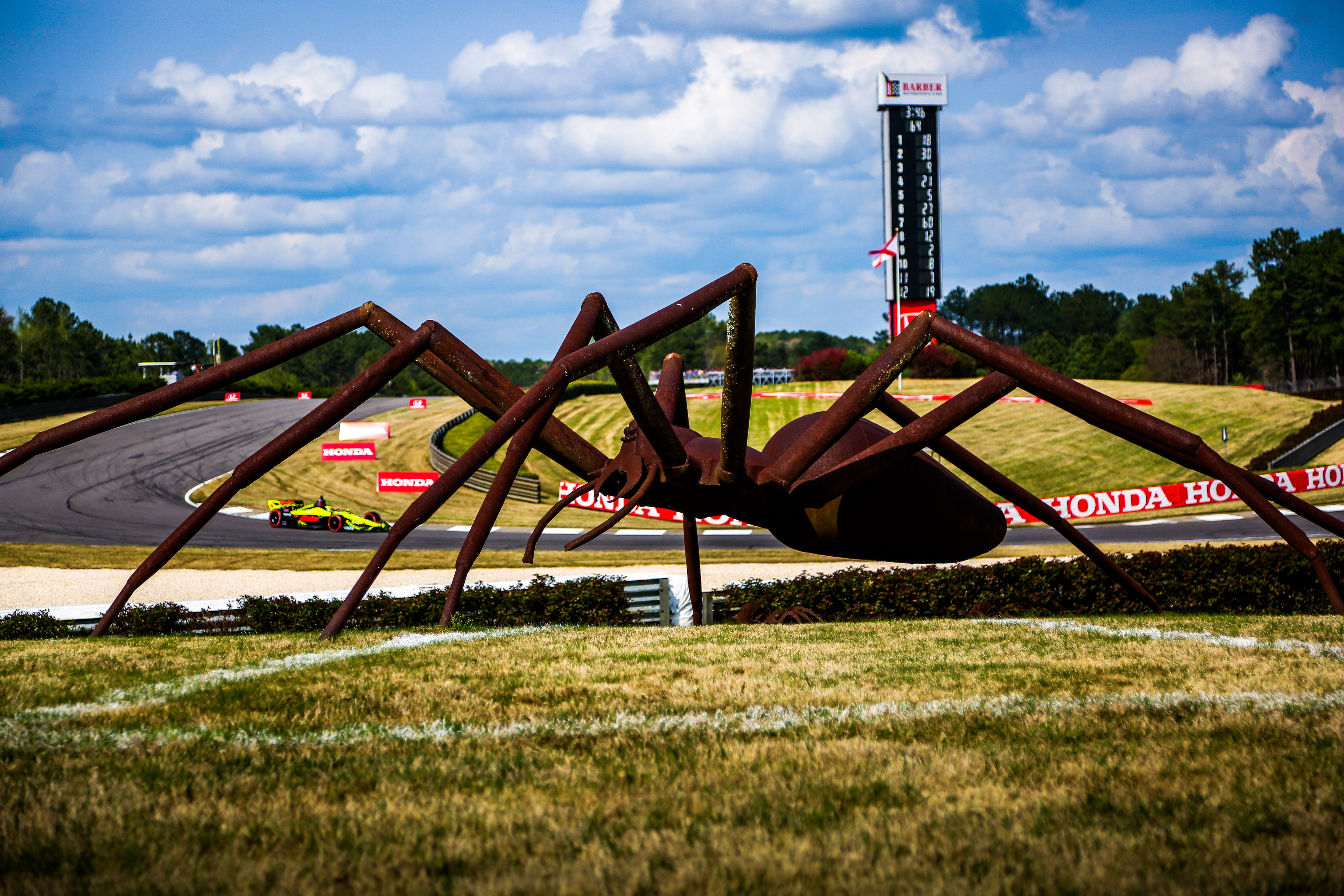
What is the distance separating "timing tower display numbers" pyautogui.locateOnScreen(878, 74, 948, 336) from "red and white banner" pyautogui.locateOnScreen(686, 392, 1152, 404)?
33.5 ft

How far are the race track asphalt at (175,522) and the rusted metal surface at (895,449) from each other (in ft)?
78.4

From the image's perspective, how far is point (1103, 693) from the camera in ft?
19.2

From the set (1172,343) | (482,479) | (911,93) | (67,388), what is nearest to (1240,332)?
(1172,343)

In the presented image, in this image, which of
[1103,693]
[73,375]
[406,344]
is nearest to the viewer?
[1103,693]

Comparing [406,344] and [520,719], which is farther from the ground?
[406,344]

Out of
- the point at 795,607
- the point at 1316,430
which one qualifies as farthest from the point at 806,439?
the point at 1316,430

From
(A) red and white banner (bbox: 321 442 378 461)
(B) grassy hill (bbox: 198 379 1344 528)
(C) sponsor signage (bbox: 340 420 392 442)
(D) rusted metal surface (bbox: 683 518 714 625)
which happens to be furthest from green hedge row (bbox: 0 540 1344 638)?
(C) sponsor signage (bbox: 340 420 392 442)

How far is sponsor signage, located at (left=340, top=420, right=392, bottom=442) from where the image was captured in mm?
54094

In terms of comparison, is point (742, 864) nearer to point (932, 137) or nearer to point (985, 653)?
point (985, 653)

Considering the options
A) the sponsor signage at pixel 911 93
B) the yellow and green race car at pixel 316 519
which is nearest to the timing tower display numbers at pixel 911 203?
the sponsor signage at pixel 911 93

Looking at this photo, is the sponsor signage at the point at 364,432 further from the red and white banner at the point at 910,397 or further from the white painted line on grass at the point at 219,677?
the white painted line on grass at the point at 219,677

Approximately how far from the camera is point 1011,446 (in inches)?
2004

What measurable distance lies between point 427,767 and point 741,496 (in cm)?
321

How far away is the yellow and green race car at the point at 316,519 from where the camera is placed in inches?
1458
